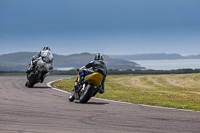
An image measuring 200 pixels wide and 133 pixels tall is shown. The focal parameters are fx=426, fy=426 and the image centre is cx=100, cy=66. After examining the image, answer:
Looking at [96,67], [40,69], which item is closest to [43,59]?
[40,69]

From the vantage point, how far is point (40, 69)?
22938 mm

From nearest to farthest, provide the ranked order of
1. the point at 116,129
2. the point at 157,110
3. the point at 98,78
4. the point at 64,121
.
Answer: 1. the point at 116,129
2. the point at 64,121
3. the point at 157,110
4. the point at 98,78

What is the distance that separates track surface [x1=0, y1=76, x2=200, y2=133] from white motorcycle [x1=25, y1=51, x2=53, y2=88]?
8481 millimetres

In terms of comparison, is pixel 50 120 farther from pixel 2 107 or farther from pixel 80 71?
pixel 80 71

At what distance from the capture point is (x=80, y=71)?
15.3 metres

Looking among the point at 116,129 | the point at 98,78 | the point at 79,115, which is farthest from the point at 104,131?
the point at 98,78

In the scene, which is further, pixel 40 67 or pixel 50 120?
pixel 40 67

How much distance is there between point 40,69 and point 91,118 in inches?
494

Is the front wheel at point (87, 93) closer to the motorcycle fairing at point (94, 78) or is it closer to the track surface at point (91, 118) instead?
the motorcycle fairing at point (94, 78)

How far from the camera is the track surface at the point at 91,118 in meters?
9.20

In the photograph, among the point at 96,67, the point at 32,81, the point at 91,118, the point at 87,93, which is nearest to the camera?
the point at 91,118

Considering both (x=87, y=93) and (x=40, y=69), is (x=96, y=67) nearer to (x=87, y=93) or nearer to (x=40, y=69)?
(x=87, y=93)

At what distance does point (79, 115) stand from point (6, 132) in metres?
3.07

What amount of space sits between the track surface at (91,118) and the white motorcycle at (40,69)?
27.8ft
